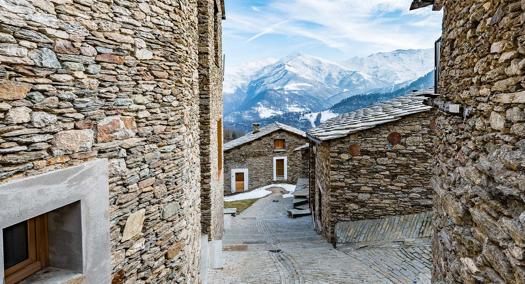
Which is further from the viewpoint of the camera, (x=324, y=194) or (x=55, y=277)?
(x=324, y=194)

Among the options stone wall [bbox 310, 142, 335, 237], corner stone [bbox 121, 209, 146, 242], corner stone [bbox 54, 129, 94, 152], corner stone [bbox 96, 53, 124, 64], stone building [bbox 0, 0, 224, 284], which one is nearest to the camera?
stone building [bbox 0, 0, 224, 284]

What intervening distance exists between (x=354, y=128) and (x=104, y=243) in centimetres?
752

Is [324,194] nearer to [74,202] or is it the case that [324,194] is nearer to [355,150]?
[355,150]

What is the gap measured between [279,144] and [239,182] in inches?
Result: 152

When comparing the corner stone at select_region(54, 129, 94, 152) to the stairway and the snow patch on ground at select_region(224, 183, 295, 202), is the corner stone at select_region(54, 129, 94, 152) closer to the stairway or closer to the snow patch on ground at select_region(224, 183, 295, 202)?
the stairway

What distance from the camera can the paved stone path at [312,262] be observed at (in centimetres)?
705

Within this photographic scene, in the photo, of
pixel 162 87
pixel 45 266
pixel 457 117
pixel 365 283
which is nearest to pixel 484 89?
pixel 457 117

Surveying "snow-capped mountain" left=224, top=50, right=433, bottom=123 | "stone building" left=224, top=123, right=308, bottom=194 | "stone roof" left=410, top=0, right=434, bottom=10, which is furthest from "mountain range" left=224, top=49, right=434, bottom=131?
"stone roof" left=410, top=0, right=434, bottom=10

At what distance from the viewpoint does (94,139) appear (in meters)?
2.92

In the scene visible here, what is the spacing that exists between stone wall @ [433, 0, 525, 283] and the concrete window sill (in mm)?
2995

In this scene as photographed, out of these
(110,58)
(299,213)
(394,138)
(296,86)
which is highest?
(296,86)

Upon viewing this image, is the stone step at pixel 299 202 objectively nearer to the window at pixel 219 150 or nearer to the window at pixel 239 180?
the window at pixel 219 150

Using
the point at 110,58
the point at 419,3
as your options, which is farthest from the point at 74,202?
the point at 419,3

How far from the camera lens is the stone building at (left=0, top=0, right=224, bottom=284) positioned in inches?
90.4
